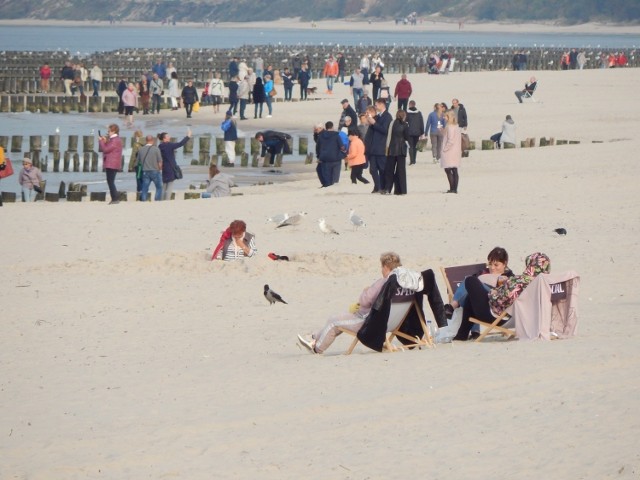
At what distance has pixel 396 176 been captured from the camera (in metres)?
21.9

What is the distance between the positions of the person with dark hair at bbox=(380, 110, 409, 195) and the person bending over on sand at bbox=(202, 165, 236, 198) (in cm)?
253

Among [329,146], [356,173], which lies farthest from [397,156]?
[356,173]

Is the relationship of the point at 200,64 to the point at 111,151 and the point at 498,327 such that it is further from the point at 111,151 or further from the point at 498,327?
the point at 498,327

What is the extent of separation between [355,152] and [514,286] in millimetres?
12333

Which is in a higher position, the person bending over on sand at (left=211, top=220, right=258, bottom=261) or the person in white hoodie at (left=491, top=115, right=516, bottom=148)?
the person bending over on sand at (left=211, top=220, right=258, bottom=261)

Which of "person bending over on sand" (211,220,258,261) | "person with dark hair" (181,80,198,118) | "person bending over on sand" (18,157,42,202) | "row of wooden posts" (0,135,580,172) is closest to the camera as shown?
"person bending over on sand" (211,220,258,261)

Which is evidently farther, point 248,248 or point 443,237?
point 443,237

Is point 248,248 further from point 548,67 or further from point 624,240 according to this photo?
point 548,67

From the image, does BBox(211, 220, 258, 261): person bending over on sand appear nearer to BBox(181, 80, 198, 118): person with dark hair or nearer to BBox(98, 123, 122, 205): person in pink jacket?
BBox(98, 123, 122, 205): person in pink jacket

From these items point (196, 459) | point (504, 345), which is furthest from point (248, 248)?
point (196, 459)

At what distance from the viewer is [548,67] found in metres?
72.8

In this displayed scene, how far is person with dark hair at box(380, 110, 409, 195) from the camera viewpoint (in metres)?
20.8

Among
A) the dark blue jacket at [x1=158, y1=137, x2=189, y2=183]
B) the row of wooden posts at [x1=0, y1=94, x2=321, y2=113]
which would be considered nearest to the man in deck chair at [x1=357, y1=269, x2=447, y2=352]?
the dark blue jacket at [x1=158, y1=137, x2=189, y2=183]

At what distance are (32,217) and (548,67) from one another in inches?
2164
